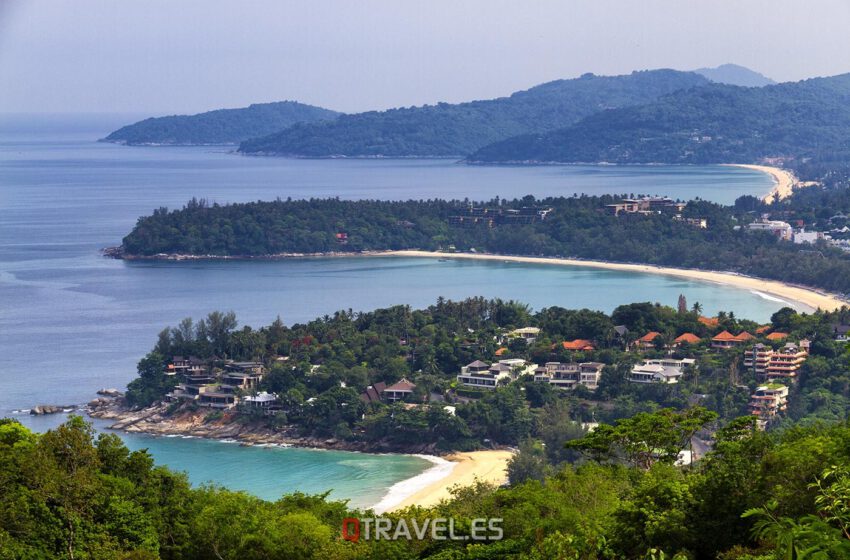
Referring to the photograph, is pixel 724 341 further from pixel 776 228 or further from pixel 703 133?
pixel 703 133

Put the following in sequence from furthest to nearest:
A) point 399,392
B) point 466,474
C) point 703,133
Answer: point 703,133 < point 399,392 < point 466,474

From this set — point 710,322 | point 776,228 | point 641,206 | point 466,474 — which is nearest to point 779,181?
point 641,206

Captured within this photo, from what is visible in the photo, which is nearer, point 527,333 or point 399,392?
point 399,392

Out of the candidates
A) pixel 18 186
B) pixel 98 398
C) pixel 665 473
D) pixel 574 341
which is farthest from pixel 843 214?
pixel 18 186

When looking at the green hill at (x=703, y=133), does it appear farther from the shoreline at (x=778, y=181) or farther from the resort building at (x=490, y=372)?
the resort building at (x=490, y=372)

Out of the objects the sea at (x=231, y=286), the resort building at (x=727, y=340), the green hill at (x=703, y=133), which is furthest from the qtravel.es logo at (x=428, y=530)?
the green hill at (x=703, y=133)

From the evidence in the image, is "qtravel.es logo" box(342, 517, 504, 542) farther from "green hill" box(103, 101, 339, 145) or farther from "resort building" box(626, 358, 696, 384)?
"green hill" box(103, 101, 339, 145)
